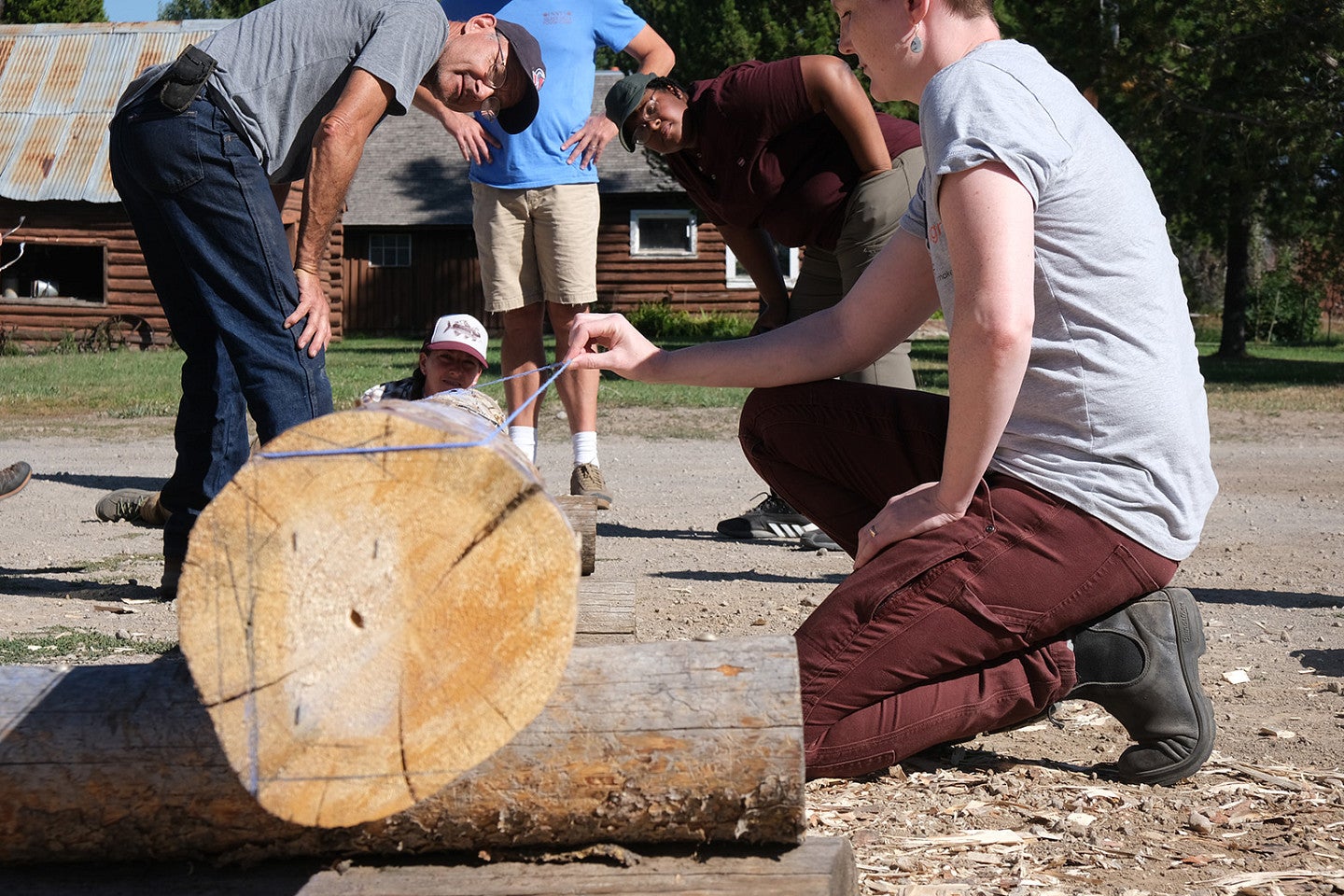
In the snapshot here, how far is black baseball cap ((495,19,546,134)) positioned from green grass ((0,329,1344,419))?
10.1ft

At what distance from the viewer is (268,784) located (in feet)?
5.57

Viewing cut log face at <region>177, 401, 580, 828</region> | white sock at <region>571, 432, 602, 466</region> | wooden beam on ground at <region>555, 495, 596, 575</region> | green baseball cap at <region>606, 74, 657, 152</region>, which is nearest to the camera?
cut log face at <region>177, 401, 580, 828</region>

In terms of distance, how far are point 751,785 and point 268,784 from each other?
28.3 inches

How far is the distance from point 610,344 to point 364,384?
1125cm

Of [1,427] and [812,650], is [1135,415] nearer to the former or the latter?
[812,650]

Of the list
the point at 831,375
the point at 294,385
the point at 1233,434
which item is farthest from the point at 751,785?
the point at 1233,434

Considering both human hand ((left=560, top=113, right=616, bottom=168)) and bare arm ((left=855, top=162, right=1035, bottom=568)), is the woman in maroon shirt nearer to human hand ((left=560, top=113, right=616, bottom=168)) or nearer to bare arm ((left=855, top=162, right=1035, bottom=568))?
human hand ((left=560, top=113, right=616, bottom=168))

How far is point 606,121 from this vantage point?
5395 millimetres

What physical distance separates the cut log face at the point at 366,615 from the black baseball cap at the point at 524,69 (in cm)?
270

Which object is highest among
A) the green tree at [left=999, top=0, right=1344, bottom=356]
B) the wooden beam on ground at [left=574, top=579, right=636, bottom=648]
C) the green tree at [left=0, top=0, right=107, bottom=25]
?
the green tree at [left=0, top=0, right=107, bottom=25]

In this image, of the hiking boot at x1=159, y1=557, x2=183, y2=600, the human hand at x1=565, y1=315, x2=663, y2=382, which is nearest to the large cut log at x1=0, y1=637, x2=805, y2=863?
the human hand at x1=565, y1=315, x2=663, y2=382

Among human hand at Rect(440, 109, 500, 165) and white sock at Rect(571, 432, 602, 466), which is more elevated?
human hand at Rect(440, 109, 500, 165)

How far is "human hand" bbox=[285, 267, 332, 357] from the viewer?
12.3 ft

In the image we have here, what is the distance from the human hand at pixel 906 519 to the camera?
255cm
